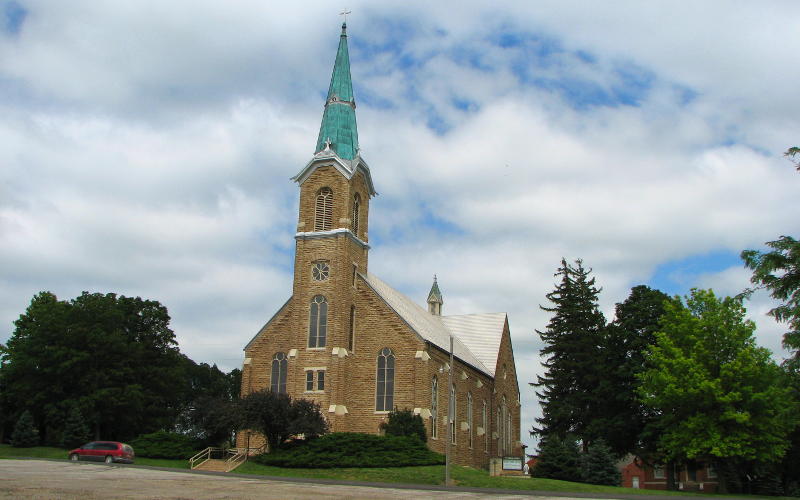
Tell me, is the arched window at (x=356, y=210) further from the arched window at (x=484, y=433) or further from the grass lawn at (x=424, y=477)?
the grass lawn at (x=424, y=477)

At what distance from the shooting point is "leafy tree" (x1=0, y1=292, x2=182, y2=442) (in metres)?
54.2

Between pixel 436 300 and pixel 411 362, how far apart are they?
26776mm

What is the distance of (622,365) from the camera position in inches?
2000

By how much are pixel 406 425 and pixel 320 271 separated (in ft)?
36.1

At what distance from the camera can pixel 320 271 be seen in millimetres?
46719

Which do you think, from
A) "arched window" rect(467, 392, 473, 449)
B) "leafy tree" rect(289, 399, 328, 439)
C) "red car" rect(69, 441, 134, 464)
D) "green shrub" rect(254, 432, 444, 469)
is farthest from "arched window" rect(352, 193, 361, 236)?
"red car" rect(69, 441, 134, 464)

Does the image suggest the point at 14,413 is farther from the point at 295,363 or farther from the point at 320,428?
the point at 320,428

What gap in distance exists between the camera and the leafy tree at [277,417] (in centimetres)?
3850

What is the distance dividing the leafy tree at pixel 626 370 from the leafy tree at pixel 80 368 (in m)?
33.8

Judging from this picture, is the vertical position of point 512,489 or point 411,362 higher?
point 411,362

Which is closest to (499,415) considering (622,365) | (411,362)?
(622,365)

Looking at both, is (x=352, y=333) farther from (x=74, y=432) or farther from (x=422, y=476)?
(x=74, y=432)

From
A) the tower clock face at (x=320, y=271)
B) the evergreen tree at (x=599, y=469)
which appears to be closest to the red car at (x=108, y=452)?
the tower clock face at (x=320, y=271)

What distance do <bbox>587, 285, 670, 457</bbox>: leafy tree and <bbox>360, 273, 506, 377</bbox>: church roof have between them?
367 inches
